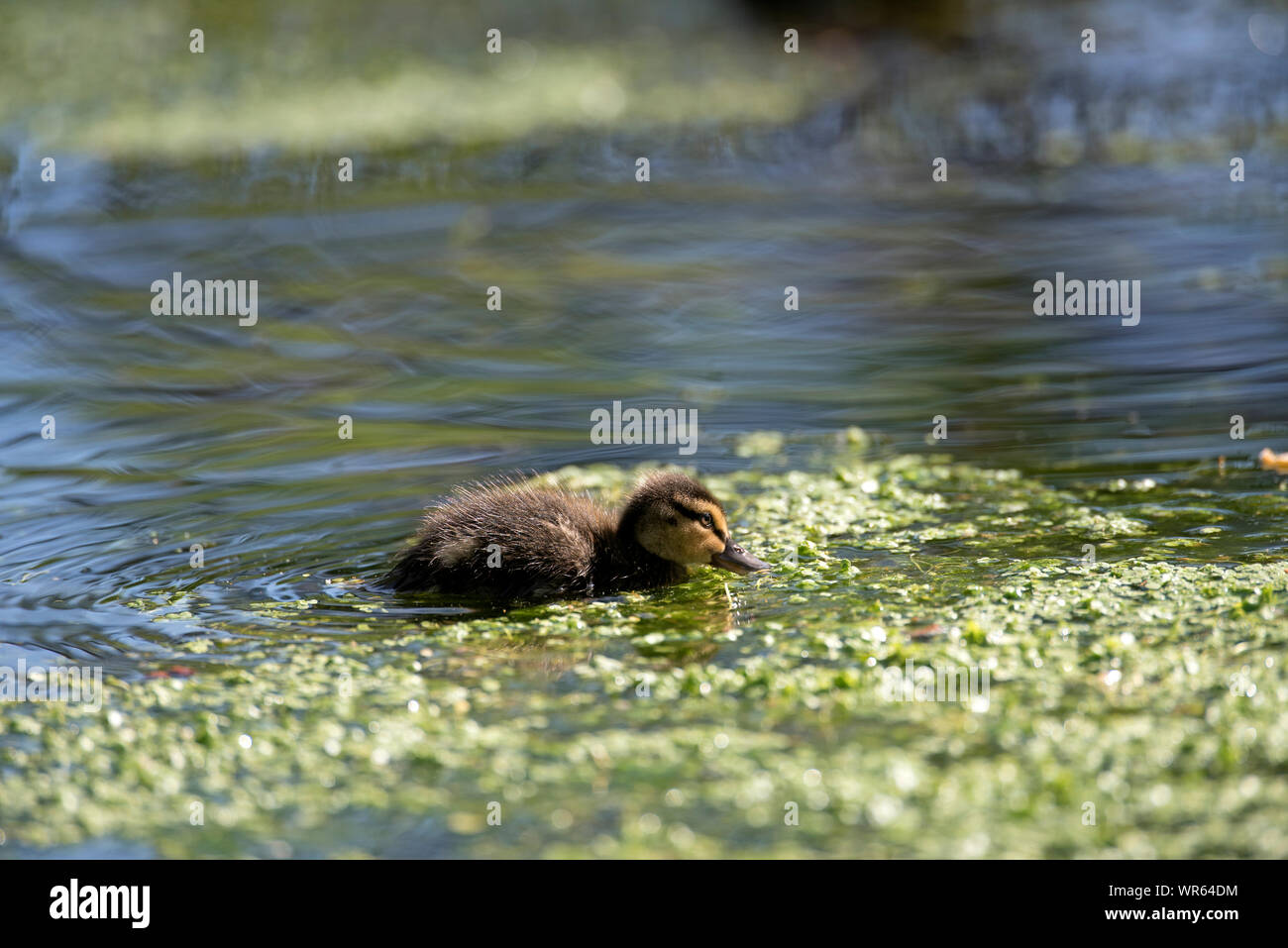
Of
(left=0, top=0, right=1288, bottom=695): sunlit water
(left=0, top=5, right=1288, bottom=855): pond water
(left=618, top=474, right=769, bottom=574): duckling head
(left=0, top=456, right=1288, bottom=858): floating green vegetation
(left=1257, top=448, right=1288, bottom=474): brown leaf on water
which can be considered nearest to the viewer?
(left=0, top=456, right=1288, bottom=858): floating green vegetation

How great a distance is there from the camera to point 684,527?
216 inches

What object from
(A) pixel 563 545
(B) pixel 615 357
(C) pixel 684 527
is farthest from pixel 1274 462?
(B) pixel 615 357

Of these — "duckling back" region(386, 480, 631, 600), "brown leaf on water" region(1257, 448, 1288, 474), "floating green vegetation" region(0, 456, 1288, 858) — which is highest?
"brown leaf on water" region(1257, 448, 1288, 474)

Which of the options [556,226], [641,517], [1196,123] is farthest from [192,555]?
[1196,123]

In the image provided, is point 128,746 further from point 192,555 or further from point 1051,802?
point 1051,802

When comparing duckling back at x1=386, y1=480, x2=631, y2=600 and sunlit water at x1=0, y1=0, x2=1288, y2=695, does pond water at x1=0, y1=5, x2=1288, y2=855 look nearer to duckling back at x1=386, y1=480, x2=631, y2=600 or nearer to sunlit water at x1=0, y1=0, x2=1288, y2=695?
sunlit water at x1=0, y1=0, x2=1288, y2=695

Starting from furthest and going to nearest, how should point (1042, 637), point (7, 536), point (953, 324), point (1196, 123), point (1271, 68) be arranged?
point (1271, 68)
point (1196, 123)
point (953, 324)
point (7, 536)
point (1042, 637)

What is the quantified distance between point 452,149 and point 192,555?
24.6 ft

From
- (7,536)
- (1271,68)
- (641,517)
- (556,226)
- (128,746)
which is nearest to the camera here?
(128,746)

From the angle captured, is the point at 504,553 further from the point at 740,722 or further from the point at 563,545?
the point at 740,722

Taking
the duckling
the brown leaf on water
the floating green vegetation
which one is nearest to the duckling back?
the duckling

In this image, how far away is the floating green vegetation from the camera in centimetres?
364

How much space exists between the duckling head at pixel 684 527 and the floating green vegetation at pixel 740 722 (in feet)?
0.30
